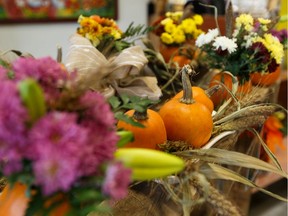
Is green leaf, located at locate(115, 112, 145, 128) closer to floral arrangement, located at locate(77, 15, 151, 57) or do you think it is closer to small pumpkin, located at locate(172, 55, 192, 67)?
floral arrangement, located at locate(77, 15, 151, 57)

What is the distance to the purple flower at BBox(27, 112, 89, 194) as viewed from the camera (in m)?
0.28

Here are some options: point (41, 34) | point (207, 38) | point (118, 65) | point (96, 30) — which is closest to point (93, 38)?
point (96, 30)

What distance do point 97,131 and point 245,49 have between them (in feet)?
2.40

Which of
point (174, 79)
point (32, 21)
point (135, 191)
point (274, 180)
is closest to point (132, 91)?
point (174, 79)

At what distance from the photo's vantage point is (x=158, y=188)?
54 centimetres

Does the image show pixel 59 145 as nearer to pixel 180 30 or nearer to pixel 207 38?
pixel 207 38

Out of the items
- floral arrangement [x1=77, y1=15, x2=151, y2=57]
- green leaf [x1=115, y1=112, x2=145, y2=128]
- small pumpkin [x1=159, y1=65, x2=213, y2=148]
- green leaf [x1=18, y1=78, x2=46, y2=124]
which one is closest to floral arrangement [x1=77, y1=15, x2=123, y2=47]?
floral arrangement [x1=77, y1=15, x2=151, y2=57]

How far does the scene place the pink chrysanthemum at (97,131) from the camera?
12.4 inches

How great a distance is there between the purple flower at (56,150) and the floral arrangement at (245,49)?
70 centimetres

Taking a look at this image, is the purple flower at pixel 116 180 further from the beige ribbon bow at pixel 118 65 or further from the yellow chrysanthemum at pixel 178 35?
the yellow chrysanthemum at pixel 178 35

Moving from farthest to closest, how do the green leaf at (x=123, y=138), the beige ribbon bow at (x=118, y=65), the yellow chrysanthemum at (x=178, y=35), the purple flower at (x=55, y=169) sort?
1. the yellow chrysanthemum at (x=178, y=35)
2. the beige ribbon bow at (x=118, y=65)
3. the green leaf at (x=123, y=138)
4. the purple flower at (x=55, y=169)

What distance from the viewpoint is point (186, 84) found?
0.61 meters

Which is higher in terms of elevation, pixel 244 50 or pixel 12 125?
pixel 12 125

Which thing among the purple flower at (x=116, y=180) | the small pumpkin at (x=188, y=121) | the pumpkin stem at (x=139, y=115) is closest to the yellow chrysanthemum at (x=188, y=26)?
the small pumpkin at (x=188, y=121)
